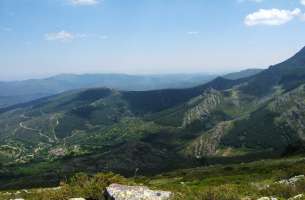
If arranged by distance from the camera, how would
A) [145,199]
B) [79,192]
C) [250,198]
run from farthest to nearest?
[79,192] < [250,198] < [145,199]

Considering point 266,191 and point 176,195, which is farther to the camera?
point 266,191

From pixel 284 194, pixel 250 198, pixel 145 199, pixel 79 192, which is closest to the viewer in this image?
pixel 145 199

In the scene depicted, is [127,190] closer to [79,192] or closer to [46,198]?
[79,192]

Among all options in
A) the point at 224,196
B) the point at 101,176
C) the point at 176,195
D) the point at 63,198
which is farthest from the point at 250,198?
the point at 63,198

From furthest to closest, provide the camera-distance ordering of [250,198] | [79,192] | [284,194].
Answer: [79,192] < [284,194] < [250,198]

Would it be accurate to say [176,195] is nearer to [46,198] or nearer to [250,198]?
[250,198]

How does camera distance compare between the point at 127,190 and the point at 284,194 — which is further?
the point at 284,194

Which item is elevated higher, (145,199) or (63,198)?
A: (145,199)

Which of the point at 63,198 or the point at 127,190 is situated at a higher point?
the point at 127,190

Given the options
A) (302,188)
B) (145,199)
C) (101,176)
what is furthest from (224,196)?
(101,176)
